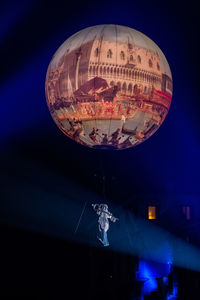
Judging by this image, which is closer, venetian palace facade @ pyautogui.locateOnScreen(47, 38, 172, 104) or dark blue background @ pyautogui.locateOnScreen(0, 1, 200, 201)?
venetian palace facade @ pyautogui.locateOnScreen(47, 38, 172, 104)

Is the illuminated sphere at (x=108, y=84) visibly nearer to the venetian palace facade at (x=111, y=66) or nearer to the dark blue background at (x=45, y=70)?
the venetian palace facade at (x=111, y=66)

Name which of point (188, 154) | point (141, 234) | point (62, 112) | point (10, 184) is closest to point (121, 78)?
point (62, 112)

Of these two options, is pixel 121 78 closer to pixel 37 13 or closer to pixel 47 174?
pixel 37 13

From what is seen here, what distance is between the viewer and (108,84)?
5195 millimetres

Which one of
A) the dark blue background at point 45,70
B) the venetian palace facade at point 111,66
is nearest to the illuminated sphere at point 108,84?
the venetian palace facade at point 111,66

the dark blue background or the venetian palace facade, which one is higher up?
the dark blue background

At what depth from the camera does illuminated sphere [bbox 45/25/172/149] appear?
518cm

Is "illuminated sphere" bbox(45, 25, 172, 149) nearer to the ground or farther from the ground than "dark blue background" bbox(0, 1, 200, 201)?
nearer to the ground

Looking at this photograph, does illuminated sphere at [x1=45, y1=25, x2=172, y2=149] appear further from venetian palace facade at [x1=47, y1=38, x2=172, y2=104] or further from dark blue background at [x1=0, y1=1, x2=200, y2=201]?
dark blue background at [x1=0, y1=1, x2=200, y2=201]

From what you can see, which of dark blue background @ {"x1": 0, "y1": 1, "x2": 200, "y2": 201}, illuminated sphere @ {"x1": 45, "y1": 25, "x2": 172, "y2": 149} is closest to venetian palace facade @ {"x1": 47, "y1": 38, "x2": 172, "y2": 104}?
illuminated sphere @ {"x1": 45, "y1": 25, "x2": 172, "y2": 149}

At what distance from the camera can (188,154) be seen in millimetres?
12406

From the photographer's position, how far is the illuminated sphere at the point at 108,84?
5.18 metres

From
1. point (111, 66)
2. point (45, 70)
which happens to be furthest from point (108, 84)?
point (45, 70)

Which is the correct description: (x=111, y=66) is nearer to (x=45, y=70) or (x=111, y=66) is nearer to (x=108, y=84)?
(x=108, y=84)
